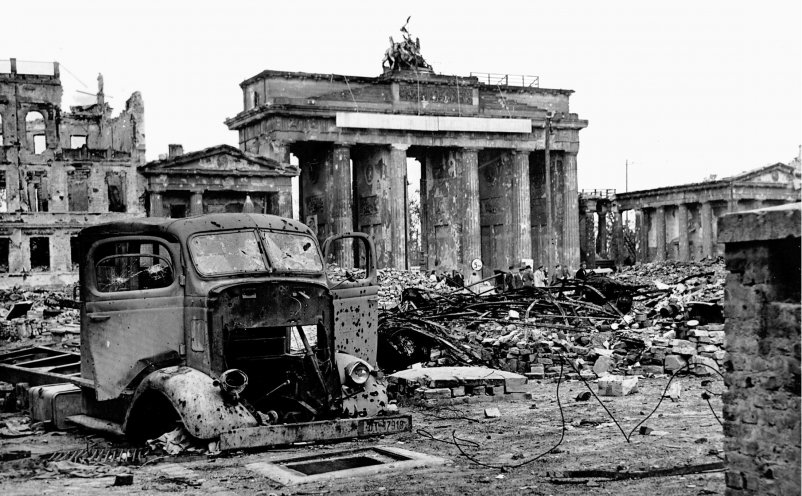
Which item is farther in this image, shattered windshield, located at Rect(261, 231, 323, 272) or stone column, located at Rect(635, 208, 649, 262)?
stone column, located at Rect(635, 208, 649, 262)

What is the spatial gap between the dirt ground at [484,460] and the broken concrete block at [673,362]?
3193 millimetres

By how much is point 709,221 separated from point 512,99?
13484mm

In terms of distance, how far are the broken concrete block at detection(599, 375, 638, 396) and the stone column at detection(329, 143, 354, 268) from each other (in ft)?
117

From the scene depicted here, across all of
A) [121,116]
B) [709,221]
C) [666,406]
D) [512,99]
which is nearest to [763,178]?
[709,221]

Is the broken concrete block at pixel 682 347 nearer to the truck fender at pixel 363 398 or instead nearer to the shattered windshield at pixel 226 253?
the truck fender at pixel 363 398

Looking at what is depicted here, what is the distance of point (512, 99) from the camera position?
56.1 meters

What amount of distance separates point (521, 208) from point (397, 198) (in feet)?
27.6

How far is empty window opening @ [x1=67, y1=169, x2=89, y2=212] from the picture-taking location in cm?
4956

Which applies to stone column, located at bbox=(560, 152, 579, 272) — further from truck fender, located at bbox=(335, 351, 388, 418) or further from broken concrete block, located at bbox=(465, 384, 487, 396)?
truck fender, located at bbox=(335, 351, 388, 418)

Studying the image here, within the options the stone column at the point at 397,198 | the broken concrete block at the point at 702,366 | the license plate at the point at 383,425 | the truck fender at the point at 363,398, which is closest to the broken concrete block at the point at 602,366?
the broken concrete block at the point at 702,366

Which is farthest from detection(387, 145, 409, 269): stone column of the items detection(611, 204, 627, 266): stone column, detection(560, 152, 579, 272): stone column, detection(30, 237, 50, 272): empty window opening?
detection(611, 204, 627, 266): stone column

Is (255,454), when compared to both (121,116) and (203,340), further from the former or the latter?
(121,116)

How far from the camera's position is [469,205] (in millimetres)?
52500

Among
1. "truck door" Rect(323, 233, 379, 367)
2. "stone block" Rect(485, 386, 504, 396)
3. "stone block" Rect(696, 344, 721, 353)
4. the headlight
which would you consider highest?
"truck door" Rect(323, 233, 379, 367)
